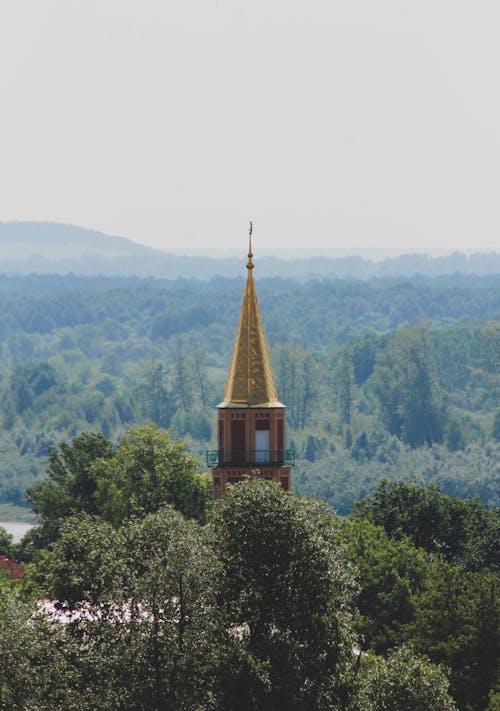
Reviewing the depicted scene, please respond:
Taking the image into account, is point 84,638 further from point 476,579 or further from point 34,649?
point 476,579

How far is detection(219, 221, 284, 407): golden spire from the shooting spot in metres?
72.7

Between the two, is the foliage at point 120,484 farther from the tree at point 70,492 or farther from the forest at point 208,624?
the forest at point 208,624

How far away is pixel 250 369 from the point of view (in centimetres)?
7294

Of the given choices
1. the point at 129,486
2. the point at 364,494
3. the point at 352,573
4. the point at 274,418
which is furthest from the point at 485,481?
the point at 352,573

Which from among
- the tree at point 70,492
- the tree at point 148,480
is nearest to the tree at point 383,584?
the tree at point 148,480

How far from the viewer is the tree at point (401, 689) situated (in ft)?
168

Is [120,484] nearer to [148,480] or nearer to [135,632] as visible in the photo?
[148,480]

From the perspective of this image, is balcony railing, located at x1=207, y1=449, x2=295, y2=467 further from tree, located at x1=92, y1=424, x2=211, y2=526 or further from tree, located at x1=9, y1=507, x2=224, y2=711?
tree, located at x1=9, y1=507, x2=224, y2=711

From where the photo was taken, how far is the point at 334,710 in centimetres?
5050

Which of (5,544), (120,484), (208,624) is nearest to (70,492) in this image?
(120,484)

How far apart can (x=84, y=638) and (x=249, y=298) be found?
22696mm

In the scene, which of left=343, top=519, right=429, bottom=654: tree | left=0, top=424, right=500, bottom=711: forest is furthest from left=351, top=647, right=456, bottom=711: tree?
left=343, top=519, right=429, bottom=654: tree

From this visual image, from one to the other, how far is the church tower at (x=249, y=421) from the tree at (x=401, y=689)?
65.3 feet

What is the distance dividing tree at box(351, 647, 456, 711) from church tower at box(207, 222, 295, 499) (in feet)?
65.3
